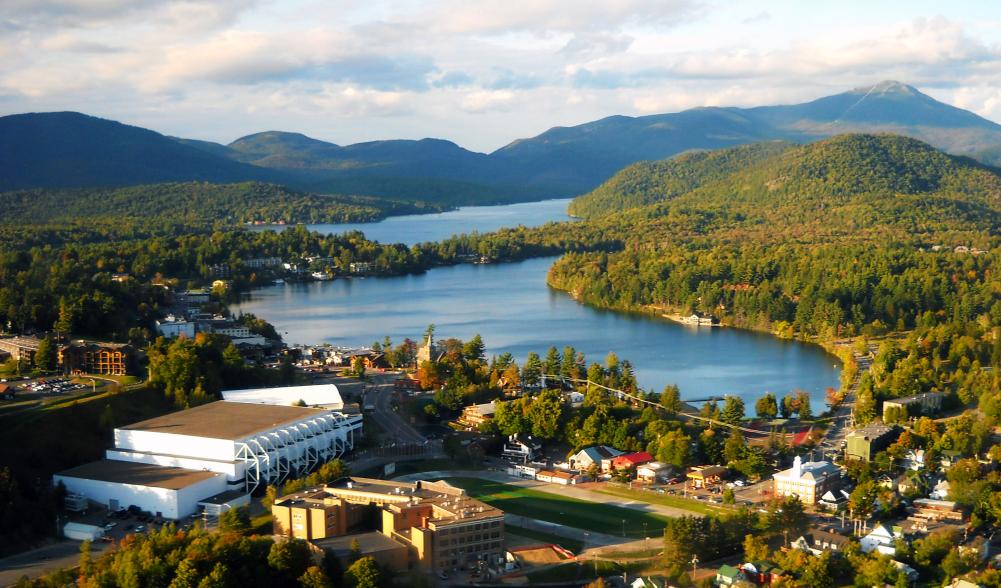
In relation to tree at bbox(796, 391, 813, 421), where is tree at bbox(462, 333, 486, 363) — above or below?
above

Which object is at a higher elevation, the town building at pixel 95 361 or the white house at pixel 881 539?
the town building at pixel 95 361

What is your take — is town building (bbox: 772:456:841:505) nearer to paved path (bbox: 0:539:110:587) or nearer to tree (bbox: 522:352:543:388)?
tree (bbox: 522:352:543:388)

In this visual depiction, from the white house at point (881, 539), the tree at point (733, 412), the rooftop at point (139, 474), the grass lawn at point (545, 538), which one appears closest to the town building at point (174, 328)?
the rooftop at point (139, 474)

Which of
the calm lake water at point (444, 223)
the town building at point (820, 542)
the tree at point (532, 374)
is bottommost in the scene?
the town building at point (820, 542)

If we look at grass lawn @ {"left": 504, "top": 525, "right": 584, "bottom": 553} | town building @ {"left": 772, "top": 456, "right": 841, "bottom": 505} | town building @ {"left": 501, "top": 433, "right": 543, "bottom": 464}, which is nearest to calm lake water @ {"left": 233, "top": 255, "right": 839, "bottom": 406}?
town building @ {"left": 501, "top": 433, "right": 543, "bottom": 464}

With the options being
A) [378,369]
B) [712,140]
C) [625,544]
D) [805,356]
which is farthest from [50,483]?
[712,140]

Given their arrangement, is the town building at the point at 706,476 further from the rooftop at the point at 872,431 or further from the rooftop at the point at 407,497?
the rooftop at the point at 407,497

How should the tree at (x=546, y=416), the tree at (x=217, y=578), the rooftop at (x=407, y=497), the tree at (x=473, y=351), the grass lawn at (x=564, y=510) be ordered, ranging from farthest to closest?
the tree at (x=473, y=351) < the tree at (x=546, y=416) < the grass lawn at (x=564, y=510) < the rooftop at (x=407, y=497) < the tree at (x=217, y=578)
